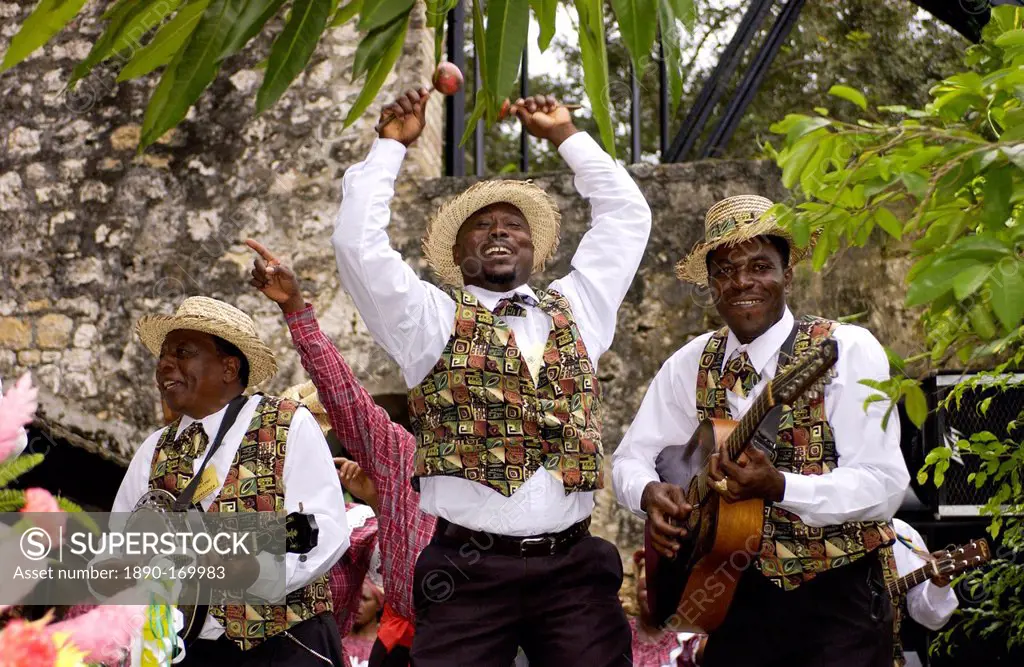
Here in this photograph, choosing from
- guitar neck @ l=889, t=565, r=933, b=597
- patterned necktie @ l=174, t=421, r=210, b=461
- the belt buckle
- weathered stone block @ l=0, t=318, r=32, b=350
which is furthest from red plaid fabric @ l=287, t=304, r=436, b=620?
weathered stone block @ l=0, t=318, r=32, b=350

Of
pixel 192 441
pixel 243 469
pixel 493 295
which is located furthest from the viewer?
pixel 192 441

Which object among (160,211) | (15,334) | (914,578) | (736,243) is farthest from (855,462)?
(15,334)

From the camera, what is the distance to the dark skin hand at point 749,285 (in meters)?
3.33

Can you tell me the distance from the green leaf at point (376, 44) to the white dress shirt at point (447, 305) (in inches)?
55.4

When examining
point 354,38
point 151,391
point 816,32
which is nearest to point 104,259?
point 151,391

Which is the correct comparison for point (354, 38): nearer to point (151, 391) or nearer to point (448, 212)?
point (151, 391)

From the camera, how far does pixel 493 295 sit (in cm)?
330

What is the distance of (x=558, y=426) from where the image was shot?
3061 millimetres

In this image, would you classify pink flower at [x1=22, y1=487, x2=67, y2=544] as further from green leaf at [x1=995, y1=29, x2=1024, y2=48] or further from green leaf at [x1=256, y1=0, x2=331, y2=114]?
green leaf at [x1=995, y1=29, x2=1024, y2=48]

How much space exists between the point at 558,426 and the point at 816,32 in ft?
27.1

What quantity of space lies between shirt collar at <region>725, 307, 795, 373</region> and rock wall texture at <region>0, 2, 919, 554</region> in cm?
261

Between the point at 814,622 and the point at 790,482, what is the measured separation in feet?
1.18

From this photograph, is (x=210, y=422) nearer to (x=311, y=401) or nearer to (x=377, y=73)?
(x=311, y=401)

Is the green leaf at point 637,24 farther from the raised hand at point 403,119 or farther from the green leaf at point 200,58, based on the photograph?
the raised hand at point 403,119
